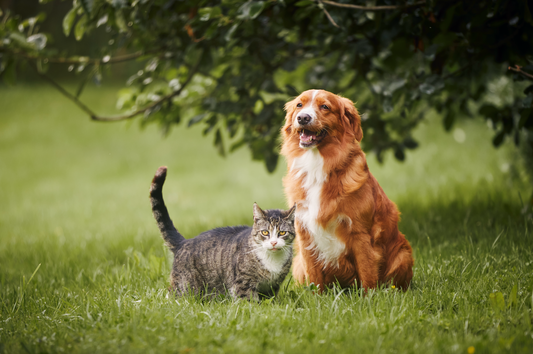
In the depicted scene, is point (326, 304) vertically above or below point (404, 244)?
below

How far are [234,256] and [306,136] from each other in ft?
3.24

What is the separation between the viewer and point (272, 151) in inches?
168

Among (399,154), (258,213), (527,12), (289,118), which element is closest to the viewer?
(289,118)

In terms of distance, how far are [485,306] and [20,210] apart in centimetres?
817

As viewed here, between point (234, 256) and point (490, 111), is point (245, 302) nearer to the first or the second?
point (234, 256)

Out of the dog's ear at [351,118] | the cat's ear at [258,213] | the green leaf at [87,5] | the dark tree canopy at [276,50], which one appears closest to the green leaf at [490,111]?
the dark tree canopy at [276,50]

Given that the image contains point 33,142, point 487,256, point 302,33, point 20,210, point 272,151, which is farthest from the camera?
point 33,142

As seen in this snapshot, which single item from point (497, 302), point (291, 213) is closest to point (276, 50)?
point (291, 213)

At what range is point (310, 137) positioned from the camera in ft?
8.06

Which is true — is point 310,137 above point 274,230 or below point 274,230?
above

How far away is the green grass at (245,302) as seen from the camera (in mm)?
2273

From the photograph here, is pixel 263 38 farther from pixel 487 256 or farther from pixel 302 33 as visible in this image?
pixel 487 256

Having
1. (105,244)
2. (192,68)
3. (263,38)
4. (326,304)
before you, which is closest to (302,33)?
(263,38)

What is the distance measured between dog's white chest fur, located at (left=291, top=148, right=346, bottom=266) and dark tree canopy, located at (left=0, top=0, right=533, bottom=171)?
1.03 m
